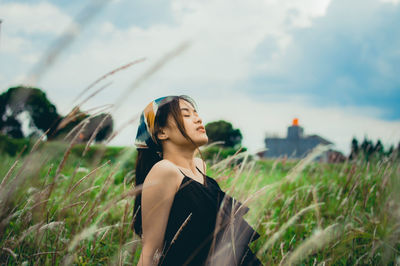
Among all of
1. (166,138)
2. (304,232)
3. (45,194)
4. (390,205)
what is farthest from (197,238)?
(390,205)

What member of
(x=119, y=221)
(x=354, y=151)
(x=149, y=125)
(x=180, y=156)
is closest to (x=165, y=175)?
(x=180, y=156)

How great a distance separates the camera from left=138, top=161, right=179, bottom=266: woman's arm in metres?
1.41

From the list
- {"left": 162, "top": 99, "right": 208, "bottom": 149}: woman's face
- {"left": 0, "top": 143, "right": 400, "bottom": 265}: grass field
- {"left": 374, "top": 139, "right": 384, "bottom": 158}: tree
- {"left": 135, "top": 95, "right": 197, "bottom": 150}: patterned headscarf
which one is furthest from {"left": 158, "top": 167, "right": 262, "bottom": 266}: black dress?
{"left": 374, "top": 139, "right": 384, "bottom": 158}: tree

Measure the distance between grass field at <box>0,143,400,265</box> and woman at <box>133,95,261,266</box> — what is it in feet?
0.41

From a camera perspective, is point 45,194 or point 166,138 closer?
point 45,194

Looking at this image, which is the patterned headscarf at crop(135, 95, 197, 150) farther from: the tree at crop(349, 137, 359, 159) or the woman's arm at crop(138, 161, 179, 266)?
the tree at crop(349, 137, 359, 159)

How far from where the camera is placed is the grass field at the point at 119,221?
38.5 inches

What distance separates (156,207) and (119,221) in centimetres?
148

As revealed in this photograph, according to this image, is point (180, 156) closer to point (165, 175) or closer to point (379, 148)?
point (165, 175)

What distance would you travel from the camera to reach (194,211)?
4.88 feet

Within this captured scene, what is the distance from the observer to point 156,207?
1.43 metres

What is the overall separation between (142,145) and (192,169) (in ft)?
1.22

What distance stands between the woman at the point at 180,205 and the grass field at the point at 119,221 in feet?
0.41

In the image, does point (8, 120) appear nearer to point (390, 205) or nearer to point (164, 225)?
point (164, 225)
